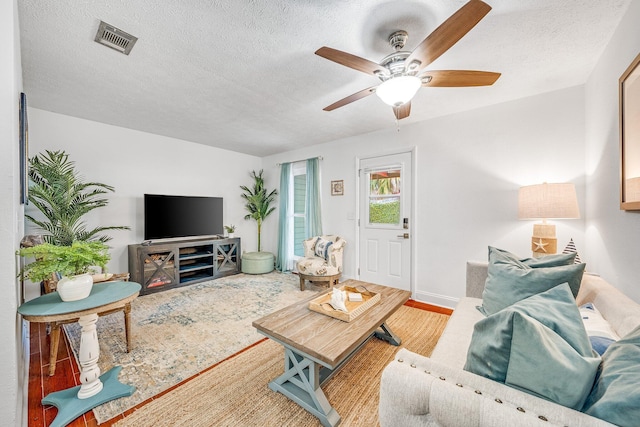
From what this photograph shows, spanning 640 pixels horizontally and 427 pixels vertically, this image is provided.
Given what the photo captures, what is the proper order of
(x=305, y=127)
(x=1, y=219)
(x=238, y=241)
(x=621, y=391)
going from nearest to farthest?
(x=621, y=391), (x=1, y=219), (x=305, y=127), (x=238, y=241)

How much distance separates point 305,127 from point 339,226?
1.63 meters

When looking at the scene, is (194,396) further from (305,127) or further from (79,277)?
(305,127)

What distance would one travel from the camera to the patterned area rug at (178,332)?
177 cm

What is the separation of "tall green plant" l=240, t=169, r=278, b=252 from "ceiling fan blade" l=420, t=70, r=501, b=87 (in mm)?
3768

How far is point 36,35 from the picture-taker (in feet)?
5.38

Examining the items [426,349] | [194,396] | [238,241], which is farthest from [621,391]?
[238,241]

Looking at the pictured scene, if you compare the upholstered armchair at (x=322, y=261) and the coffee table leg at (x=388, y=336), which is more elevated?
the upholstered armchair at (x=322, y=261)

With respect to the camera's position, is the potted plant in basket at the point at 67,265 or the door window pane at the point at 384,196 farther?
the door window pane at the point at 384,196

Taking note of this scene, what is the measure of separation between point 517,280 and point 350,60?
1.62m

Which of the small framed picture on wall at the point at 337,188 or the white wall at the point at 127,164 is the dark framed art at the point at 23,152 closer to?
the white wall at the point at 127,164

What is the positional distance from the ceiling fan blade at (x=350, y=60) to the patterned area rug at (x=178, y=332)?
2.31 m

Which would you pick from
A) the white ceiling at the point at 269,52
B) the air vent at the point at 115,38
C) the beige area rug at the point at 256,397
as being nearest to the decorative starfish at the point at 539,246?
the beige area rug at the point at 256,397

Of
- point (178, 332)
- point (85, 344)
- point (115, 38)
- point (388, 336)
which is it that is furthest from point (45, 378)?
point (388, 336)

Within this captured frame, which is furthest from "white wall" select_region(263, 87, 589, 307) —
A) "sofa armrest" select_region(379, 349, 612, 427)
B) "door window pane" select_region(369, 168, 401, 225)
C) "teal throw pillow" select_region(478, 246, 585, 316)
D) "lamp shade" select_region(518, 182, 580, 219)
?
"sofa armrest" select_region(379, 349, 612, 427)
